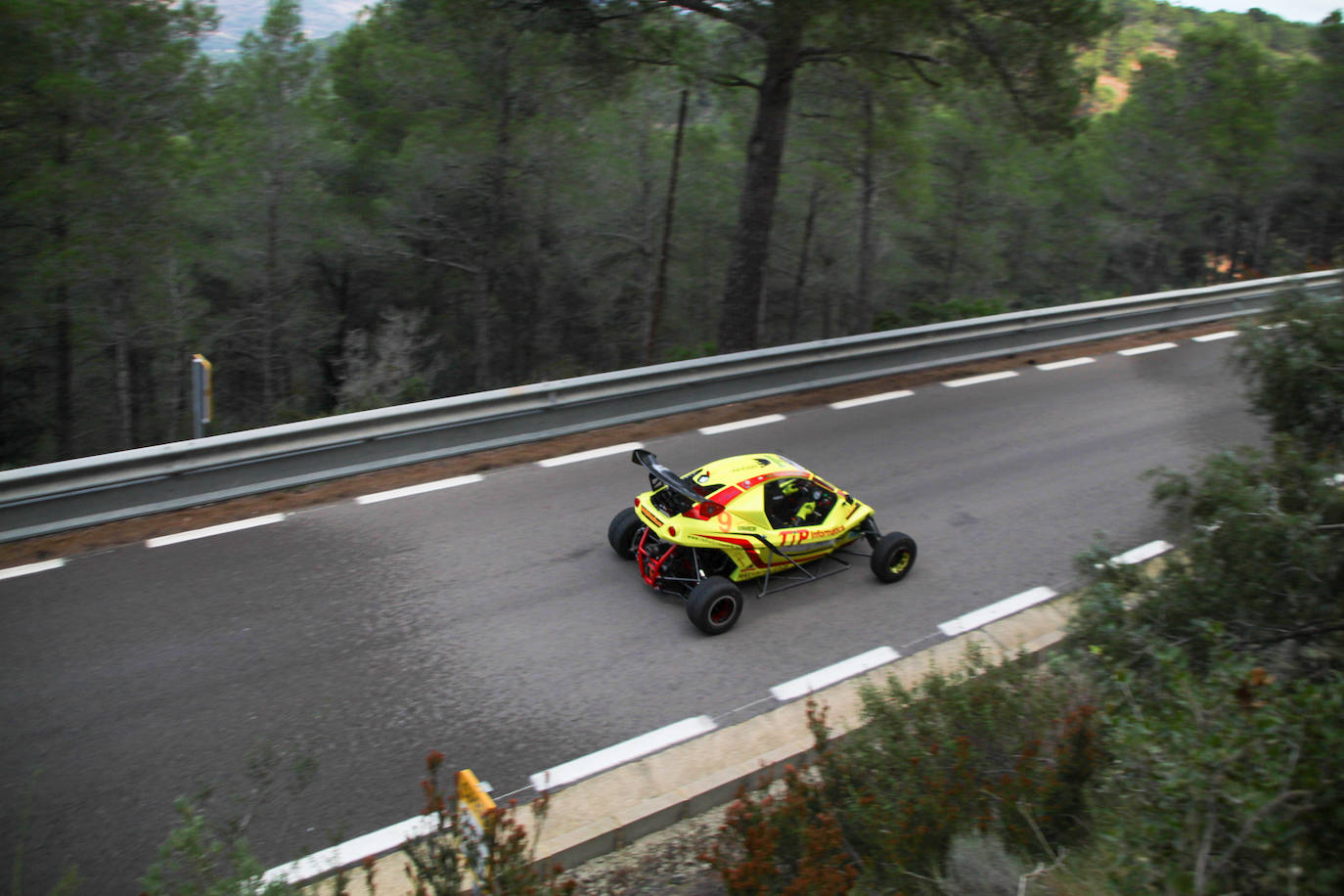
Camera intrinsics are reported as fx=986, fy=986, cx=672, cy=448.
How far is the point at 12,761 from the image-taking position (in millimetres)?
5770

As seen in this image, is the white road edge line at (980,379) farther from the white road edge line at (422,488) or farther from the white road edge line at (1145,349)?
the white road edge line at (422,488)

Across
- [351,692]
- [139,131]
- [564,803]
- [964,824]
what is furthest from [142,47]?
[964,824]

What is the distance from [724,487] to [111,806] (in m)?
4.52

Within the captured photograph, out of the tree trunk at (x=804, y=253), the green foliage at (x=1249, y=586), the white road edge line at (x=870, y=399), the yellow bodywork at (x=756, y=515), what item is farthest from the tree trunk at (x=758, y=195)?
the tree trunk at (x=804, y=253)

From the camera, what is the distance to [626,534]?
26.8 ft

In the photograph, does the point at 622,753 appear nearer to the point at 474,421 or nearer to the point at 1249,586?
the point at 1249,586

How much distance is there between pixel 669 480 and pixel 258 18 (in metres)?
22.6

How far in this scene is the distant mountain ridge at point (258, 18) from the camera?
21.5m

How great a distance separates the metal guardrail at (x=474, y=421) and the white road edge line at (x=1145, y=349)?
0.52 m

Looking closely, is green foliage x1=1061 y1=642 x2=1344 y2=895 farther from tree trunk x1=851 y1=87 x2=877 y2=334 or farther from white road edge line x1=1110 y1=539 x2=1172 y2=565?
tree trunk x1=851 y1=87 x2=877 y2=334

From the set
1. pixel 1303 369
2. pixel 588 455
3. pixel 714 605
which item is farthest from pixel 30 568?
pixel 1303 369

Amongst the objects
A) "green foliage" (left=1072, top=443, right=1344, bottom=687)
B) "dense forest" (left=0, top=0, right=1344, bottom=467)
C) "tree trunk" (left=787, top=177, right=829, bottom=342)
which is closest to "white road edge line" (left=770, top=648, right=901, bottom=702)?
"green foliage" (left=1072, top=443, right=1344, bottom=687)

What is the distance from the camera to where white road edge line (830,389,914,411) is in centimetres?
1224

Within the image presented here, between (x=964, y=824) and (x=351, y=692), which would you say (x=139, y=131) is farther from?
(x=964, y=824)
